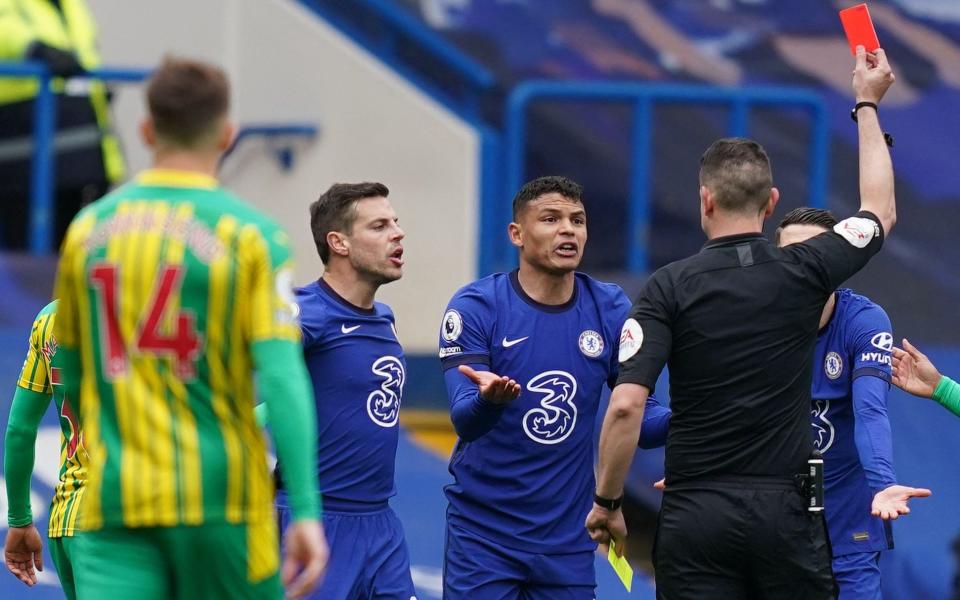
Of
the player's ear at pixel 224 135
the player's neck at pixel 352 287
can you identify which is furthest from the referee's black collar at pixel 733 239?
the player's ear at pixel 224 135

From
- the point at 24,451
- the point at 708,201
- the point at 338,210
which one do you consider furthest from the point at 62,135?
the point at 708,201

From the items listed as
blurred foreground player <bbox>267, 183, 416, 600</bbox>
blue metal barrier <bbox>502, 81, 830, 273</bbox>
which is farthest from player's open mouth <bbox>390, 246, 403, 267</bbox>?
blue metal barrier <bbox>502, 81, 830, 273</bbox>

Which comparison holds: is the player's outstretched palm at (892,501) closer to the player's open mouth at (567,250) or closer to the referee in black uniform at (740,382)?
the referee in black uniform at (740,382)

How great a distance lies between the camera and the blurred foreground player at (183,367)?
3863 mm

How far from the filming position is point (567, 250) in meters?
5.97

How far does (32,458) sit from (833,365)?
9.70ft

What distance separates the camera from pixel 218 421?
3.91 meters

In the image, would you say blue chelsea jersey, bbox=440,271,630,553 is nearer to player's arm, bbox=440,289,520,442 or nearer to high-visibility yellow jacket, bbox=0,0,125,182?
player's arm, bbox=440,289,520,442

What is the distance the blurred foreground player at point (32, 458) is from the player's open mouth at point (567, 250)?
189 cm

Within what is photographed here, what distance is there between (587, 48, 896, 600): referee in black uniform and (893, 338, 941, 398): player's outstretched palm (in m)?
1.21

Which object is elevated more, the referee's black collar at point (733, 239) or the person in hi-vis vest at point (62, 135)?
the person in hi-vis vest at point (62, 135)

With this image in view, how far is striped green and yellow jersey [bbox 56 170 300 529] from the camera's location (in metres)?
3.87

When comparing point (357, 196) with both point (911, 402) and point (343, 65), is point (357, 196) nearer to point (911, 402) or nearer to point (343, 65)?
point (911, 402)

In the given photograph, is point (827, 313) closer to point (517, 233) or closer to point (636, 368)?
point (517, 233)
